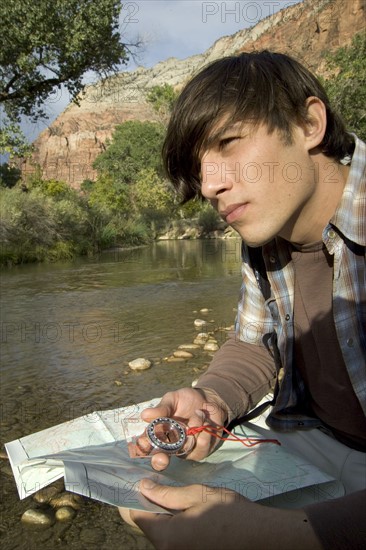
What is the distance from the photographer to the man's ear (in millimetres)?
1464

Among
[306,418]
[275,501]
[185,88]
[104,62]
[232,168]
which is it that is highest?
[104,62]

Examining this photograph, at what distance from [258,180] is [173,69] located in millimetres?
103989

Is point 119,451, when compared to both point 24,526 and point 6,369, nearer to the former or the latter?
point 24,526

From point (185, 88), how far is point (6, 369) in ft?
8.04

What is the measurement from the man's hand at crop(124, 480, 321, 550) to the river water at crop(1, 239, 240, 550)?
467 mm

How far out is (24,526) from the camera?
1486 mm

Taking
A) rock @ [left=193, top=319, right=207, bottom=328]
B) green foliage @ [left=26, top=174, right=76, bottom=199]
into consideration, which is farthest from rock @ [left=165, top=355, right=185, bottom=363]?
green foliage @ [left=26, top=174, right=76, bottom=199]

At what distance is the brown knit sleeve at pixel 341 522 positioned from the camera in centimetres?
93

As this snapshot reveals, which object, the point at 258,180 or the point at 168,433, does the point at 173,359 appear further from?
the point at 258,180

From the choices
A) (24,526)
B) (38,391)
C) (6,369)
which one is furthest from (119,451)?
(6,369)

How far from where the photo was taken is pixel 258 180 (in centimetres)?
137

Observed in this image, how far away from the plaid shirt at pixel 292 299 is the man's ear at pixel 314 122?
13cm

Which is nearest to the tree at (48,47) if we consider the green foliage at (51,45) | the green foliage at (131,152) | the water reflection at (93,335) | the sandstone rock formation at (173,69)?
the green foliage at (51,45)

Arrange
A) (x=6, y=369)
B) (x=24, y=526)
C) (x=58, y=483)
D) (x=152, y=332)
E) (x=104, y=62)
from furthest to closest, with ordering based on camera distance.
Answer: (x=104, y=62), (x=152, y=332), (x=6, y=369), (x=58, y=483), (x=24, y=526)
